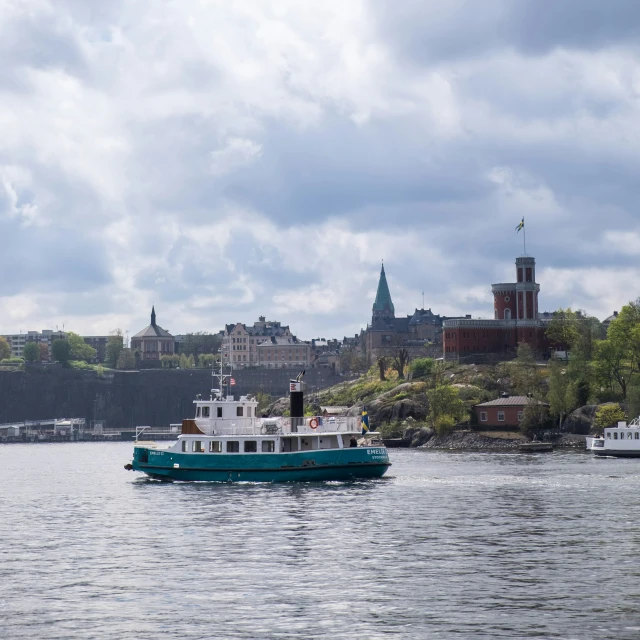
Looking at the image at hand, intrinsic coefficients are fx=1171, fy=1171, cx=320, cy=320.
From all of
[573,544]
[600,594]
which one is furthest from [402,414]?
[600,594]

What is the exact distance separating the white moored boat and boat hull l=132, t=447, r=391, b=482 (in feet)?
132

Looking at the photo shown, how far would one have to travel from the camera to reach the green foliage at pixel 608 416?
14000cm

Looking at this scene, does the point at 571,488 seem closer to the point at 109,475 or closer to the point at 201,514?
the point at 201,514

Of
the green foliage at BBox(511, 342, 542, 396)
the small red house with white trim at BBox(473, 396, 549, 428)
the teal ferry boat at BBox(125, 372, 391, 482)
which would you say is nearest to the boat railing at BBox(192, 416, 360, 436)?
the teal ferry boat at BBox(125, 372, 391, 482)

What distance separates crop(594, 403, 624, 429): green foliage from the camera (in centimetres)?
14000

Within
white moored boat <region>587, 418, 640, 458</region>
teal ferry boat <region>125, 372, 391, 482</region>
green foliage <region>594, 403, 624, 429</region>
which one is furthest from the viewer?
green foliage <region>594, 403, 624, 429</region>

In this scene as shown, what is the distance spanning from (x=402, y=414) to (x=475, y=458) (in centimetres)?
5278

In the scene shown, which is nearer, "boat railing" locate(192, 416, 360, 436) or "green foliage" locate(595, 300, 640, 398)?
"boat railing" locate(192, 416, 360, 436)

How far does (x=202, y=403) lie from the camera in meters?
86.8

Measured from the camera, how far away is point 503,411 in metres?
161

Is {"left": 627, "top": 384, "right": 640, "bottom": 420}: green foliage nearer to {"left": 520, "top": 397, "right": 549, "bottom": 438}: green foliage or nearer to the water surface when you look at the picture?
{"left": 520, "top": 397, "right": 549, "bottom": 438}: green foliage

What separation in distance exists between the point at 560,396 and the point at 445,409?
17.5 metres

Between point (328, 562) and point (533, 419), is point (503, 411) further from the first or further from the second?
point (328, 562)

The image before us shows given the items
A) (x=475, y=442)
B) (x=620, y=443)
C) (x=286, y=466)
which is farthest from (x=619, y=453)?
(x=286, y=466)
